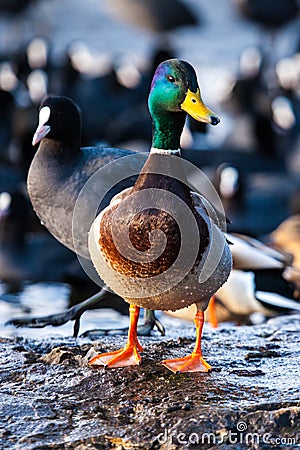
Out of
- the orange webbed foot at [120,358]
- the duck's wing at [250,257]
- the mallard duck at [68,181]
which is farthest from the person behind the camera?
the duck's wing at [250,257]

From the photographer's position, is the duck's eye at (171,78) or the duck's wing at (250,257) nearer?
the duck's eye at (171,78)

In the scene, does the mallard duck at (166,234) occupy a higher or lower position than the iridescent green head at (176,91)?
lower

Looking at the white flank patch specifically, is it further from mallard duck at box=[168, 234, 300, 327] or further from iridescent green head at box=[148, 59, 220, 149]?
iridescent green head at box=[148, 59, 220, 149]

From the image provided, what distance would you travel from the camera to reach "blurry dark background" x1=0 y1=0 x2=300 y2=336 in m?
9.52

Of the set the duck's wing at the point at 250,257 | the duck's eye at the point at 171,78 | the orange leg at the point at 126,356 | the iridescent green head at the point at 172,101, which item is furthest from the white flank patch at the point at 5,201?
the duck's eye at the point at 171,78

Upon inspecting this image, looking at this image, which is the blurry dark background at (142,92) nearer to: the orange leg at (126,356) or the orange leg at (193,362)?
the orange leg at (126,356)

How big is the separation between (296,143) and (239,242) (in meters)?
6.91

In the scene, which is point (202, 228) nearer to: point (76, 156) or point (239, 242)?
point (76, 156)

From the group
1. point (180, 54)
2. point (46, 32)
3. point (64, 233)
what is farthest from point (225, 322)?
point (46, 32)

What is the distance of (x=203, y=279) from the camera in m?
4.40

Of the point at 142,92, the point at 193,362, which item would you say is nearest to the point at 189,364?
the point at 193,362

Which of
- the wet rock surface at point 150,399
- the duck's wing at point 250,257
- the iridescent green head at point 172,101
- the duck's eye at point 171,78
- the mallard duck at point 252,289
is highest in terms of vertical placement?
the duck's eye at point 171,78

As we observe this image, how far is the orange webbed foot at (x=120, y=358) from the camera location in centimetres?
455

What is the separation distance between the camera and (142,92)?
17188 mm
